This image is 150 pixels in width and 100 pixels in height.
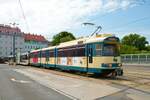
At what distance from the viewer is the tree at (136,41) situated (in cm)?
13862

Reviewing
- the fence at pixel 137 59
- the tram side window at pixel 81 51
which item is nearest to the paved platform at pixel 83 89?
the tram side window at pixel 81 51

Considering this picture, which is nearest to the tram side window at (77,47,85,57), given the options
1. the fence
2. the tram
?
the tram

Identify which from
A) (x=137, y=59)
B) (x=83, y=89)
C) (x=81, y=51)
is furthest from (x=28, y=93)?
(x=137, y=59)

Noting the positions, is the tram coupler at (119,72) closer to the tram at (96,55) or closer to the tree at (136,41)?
the tram at (96,55)

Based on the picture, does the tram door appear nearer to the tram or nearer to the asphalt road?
the tram

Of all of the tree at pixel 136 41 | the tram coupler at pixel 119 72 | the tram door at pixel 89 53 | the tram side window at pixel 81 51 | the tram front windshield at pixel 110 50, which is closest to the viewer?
the tram coupler at pixel 119 72

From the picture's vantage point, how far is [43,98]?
13305 mm

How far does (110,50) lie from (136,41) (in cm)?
11762

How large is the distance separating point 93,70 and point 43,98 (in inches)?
456

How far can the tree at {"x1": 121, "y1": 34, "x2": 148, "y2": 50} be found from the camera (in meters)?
139

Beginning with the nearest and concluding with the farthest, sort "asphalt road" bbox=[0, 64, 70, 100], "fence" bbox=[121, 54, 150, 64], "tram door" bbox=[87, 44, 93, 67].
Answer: "asphalt road" bbox=[0, 64, 70, 100] → "tram door" bbox=[87, 44, 93, 67] → "fence" bbox=[121, 54, 150, 64]

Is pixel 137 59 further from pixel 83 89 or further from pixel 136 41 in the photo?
pixel 136 41

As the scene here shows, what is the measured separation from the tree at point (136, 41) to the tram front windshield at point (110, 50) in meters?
116

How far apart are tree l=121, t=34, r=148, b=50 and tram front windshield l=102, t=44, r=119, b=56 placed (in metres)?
116
